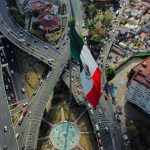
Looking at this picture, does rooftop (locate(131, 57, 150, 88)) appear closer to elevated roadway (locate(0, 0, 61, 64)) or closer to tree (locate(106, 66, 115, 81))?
tree (locate(106, 66, 115, 81))

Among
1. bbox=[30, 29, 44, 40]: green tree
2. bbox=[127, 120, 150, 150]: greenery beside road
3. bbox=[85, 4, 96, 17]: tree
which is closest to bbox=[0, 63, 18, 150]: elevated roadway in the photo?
bbox=[30, 29, 44, 40]: green tree

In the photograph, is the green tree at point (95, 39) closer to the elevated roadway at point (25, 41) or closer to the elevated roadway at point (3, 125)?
the elevated roadway at point (25, 41)

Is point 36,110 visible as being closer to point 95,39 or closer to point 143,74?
point 143,74

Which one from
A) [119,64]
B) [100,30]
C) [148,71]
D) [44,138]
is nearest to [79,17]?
[100,30]

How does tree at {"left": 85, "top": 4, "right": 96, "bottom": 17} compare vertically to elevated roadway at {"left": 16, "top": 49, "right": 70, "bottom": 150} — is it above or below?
above

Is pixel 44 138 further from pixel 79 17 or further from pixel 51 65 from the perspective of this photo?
pixel 79 17

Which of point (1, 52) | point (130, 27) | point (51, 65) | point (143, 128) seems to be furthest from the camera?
point (130, 27)

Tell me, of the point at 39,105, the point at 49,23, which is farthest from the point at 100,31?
the point at 39,105
